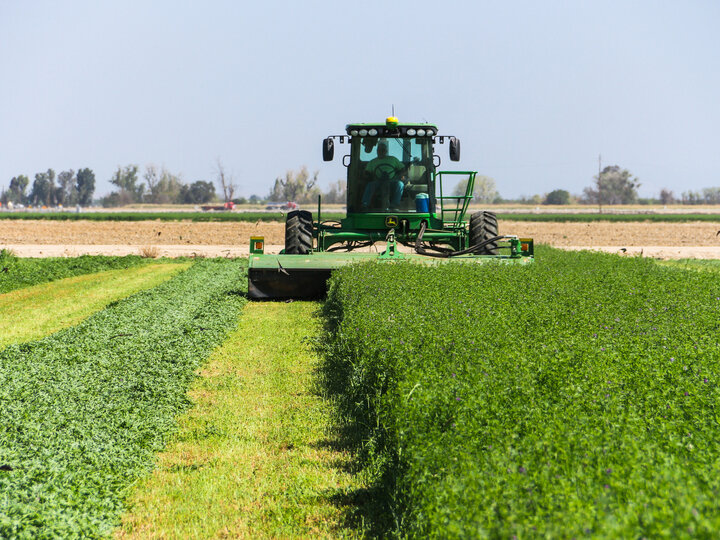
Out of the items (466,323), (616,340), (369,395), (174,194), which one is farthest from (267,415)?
(174,194)

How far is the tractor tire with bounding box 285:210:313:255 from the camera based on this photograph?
1536 centimetres

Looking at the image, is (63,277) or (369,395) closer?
(369,395)

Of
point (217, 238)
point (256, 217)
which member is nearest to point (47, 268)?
point (217, 238)

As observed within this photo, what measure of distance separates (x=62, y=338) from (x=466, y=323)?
552 cm

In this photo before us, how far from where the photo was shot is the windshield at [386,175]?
1540 centimetres

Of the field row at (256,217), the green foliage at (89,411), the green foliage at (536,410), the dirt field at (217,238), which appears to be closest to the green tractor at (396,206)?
the green foliage at (89,411)

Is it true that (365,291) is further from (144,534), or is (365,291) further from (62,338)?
(144,534)

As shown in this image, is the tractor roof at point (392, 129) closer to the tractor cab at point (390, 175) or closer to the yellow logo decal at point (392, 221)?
the tractor cab at point (390, 175)

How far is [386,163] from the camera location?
15.5 m

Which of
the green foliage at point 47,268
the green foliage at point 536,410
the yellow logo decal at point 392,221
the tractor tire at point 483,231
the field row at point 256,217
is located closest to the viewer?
the green foliage at point 536,410

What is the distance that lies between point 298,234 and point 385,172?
6.79 feet

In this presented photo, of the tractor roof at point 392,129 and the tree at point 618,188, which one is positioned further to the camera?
the tree at point 618,188

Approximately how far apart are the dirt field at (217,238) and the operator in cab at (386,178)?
631 inches

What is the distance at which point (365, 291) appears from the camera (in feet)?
30.9
